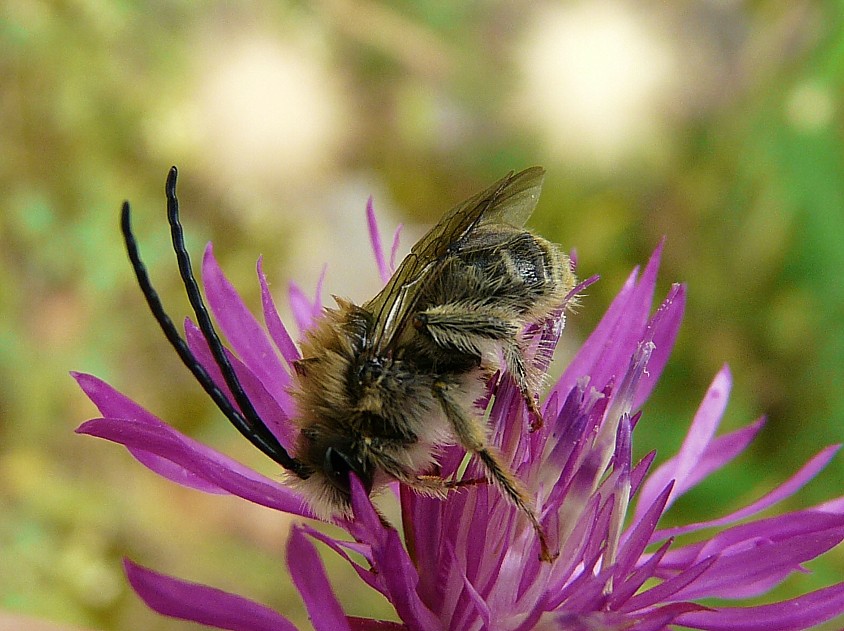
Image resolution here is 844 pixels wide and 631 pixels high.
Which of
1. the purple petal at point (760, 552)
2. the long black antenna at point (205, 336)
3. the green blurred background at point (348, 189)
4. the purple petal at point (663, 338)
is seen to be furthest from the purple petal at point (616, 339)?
the green blurred background at point (348, 189)

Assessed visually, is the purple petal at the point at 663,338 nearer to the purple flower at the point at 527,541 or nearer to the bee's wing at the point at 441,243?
the purple flower at the point at 527,541

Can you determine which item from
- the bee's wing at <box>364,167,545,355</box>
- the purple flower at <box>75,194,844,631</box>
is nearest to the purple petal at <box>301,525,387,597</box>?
the purple flower at <box>75,194,844,631</box>

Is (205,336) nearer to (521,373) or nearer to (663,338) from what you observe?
(521,373)

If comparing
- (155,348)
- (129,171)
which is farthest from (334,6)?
(155,348)

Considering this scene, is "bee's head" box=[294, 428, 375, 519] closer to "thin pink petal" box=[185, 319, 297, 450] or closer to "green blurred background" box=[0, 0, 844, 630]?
"thin pink petal" box=[185, 319, 297, 450]

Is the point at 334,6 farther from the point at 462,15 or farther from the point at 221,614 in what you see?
the point at 221,614

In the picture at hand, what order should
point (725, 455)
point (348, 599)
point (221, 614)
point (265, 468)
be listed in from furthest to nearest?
point (265, 468), point (348, 599), point (725, 455), point (221, 614)
